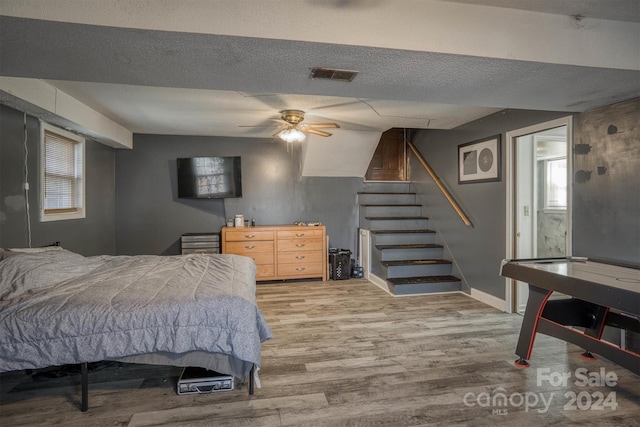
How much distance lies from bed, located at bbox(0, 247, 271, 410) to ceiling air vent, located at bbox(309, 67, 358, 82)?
1.52 m

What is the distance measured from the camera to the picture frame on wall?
4008 mm

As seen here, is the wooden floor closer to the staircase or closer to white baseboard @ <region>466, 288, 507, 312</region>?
white baseboard @ <region>466, 288, 507, 312</region>

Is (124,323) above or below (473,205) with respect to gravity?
below

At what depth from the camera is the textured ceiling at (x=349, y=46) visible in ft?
5.49

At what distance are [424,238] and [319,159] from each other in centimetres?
213

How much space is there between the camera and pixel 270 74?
221 cm

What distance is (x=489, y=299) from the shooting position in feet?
13.5

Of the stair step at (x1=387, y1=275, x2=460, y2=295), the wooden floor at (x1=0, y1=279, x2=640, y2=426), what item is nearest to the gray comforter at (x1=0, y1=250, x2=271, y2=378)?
the wooden floor at (x1=0, y1=279, x2=640, y2=426)

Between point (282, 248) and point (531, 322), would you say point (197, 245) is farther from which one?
point (531, 322)

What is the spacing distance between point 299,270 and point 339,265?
0.66 metres

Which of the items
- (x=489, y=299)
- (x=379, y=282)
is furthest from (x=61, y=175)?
(x=489, y=299)

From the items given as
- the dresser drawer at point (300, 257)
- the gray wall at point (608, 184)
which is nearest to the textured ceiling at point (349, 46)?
the gray wall at point (608, 184)

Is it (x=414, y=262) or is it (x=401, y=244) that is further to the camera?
(x=401, y=244)

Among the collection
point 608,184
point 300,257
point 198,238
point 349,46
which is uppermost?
point 349,46
